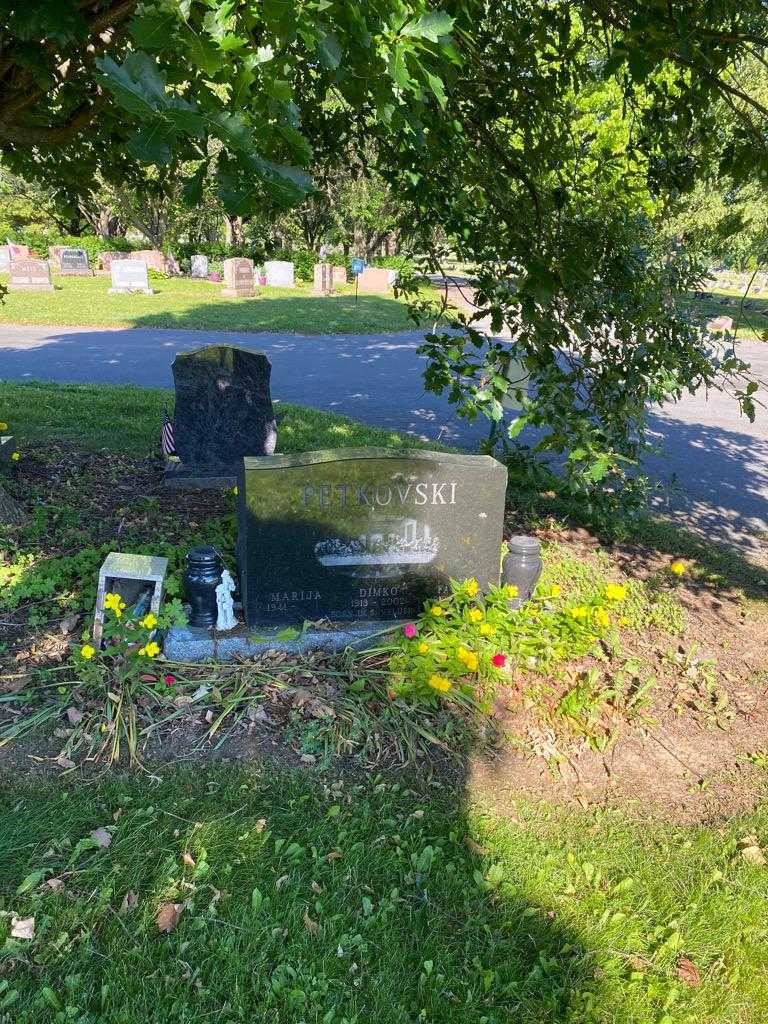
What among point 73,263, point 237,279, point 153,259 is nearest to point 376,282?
point 237,279

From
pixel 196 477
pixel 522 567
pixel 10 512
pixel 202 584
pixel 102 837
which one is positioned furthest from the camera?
pixel 196 477

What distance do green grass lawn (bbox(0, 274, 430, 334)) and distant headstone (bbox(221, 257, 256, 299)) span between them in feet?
1.49

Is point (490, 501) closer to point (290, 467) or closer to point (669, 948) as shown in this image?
point (290, 467)

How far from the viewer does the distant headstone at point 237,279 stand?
25.2 m

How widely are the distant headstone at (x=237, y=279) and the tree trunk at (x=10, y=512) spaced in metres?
20.7

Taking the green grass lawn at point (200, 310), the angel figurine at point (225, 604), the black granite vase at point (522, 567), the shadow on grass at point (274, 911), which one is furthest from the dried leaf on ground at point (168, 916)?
the green grass lawn at point (200, 310)

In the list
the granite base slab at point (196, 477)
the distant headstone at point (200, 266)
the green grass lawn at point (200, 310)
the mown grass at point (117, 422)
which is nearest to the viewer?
the granite base slab at point (196, 477)

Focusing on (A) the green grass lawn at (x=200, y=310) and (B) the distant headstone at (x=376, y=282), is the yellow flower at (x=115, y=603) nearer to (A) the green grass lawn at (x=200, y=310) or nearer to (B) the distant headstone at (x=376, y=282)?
(A) the green grass lawn at (x=200, y=310)

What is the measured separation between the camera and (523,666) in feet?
13.1

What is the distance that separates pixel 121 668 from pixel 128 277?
2376cm

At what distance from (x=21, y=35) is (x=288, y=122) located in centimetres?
147

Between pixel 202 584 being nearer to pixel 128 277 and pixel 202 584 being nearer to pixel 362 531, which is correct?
pixel 362 531

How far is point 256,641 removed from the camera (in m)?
3.98

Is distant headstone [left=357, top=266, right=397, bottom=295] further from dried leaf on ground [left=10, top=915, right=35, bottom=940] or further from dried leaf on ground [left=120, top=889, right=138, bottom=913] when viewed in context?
dried leaf on ground [left=10, top=915, right=35, bottom=940]
